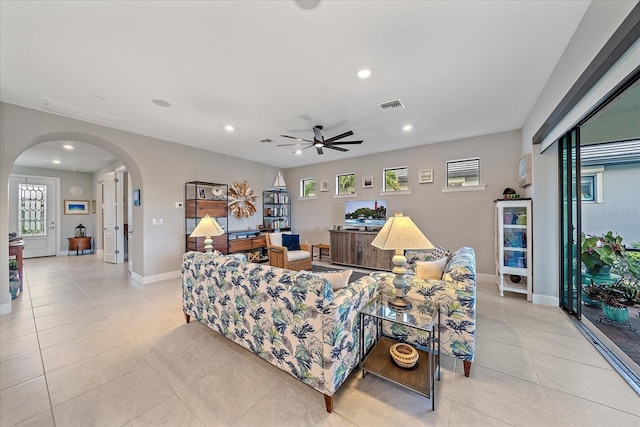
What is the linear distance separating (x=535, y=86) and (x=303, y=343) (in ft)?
12.3

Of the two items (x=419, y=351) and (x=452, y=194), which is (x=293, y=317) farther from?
(x=452, y=194)

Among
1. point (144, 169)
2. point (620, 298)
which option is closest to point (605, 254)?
point (620, 298)

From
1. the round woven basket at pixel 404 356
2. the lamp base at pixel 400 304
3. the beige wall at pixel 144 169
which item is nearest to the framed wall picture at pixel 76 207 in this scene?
the beige wall at pixel 144 169

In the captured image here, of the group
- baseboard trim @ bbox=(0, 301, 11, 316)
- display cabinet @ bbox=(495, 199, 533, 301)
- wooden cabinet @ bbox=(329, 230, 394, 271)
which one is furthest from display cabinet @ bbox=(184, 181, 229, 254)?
display cabinet @ bbox=(495, 199, 533, 301)

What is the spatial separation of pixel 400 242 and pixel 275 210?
549 centimetres

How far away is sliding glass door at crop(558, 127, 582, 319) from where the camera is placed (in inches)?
111

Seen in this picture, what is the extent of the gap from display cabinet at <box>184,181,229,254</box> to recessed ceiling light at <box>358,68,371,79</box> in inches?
155

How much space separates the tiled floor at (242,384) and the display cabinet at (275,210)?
4.09 metres

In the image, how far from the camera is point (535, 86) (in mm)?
2812

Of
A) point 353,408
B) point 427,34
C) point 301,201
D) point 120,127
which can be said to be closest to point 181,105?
point 120,127

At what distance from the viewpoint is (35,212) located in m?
7.23

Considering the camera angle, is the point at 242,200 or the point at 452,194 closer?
the point at 452,194

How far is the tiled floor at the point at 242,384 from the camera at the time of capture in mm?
1571

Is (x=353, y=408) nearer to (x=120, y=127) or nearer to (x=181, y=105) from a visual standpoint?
(x=181, y=105)
